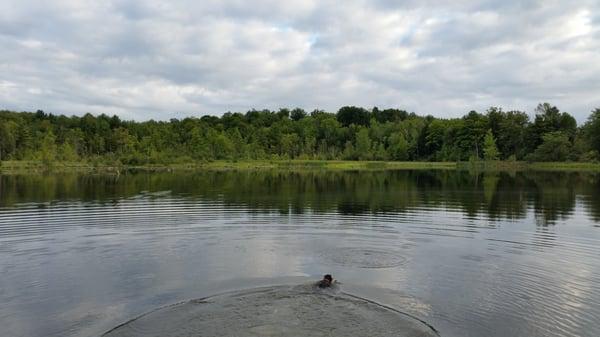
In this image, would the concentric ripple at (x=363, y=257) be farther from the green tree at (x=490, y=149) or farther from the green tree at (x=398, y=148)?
the green tree at (x=398, y=148)

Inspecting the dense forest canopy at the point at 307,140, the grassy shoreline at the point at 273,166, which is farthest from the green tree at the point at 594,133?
the grassy shoreline at the point at 273,166

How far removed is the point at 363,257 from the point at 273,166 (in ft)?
297

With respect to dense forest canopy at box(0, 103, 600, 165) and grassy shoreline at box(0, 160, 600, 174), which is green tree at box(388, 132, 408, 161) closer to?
dense forest canopy at box(0, 103, 600, 165)

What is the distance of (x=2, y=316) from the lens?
1139 cm

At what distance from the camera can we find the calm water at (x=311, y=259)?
A: 11.7 m

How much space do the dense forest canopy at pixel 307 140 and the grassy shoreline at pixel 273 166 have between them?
3.18 metres

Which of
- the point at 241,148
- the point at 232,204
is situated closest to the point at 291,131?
the point at 241,148

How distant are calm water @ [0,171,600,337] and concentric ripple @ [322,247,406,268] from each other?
68mm

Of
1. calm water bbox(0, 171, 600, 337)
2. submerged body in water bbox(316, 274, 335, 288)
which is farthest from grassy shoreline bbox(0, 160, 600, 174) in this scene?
submerged body in water bbox(316, 274, 335, 288)

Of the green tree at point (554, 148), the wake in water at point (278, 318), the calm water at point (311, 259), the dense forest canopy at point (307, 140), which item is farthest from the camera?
the dense forest canopy at point (307, 140)

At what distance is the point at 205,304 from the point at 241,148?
11183cm

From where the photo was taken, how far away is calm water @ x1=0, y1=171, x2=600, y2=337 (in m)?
11.7

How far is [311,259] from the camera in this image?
1705 cm

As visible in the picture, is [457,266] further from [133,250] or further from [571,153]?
[571,153]
